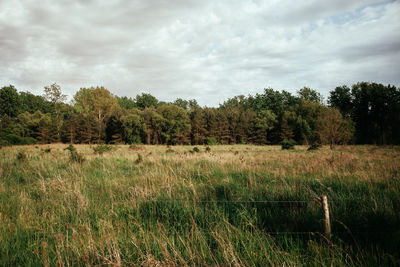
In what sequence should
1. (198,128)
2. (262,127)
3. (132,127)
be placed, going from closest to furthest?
(132,127)
(262,127)
(198,128)

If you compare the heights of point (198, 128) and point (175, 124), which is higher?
point (175, 124)

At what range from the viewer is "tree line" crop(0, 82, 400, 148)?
52.4m

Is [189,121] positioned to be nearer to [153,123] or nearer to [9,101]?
[153,123]

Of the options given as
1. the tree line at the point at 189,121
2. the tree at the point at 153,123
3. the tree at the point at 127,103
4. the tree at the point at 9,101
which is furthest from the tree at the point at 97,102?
the tree at the point at 127,103

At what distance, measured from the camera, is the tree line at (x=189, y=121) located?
52.4 metres

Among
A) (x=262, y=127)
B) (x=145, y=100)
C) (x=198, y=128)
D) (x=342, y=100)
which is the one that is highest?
(x=145, y=100)

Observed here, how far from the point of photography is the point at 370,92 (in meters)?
56.0

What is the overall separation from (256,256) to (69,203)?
427 cm

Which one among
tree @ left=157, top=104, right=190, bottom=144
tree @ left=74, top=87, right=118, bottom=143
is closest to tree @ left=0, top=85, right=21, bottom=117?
tree @ left=74, top=87, right=118, bottom=143

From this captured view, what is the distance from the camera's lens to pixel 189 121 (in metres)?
62.2

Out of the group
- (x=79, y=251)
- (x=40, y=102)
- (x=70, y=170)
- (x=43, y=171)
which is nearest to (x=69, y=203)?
(x=79, y=251)

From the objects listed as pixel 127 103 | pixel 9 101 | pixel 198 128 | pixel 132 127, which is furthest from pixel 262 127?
pixel 9 101

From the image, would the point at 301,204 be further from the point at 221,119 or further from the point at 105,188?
the point at 221,119

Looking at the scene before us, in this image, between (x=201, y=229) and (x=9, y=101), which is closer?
(x=201, y=229)
